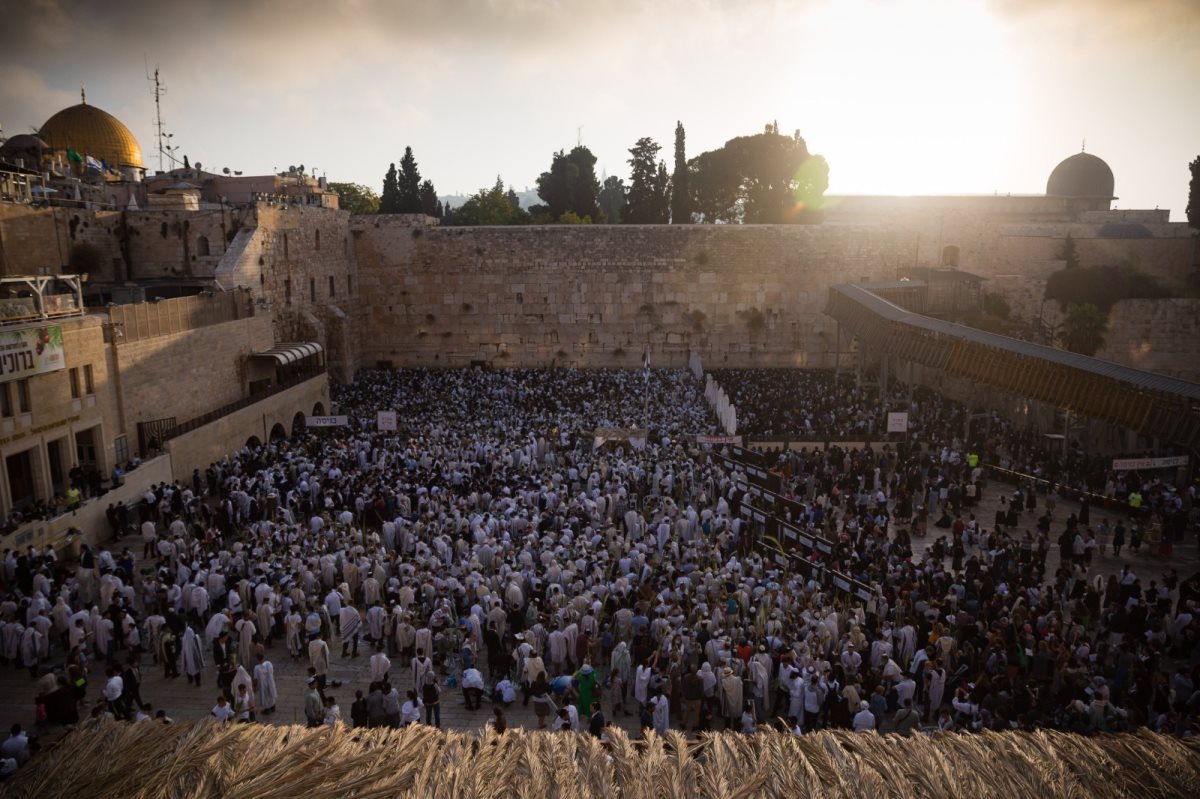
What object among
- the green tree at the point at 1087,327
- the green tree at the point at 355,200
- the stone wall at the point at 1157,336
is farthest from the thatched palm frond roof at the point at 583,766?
the green tree at the point at 355,200

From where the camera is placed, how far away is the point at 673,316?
3136 cm

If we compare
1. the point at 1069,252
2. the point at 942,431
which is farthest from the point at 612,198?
the point at 942,431

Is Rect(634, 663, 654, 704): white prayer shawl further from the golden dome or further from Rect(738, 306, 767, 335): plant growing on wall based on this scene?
the golden dome

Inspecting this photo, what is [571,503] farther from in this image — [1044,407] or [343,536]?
[1044,407]

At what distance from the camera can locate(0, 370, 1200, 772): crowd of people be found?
8695 mm

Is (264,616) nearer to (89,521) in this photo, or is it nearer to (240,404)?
(89,521)

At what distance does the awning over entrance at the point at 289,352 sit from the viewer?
2180cm

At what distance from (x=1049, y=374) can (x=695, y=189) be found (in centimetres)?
3038

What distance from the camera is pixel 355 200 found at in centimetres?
4831

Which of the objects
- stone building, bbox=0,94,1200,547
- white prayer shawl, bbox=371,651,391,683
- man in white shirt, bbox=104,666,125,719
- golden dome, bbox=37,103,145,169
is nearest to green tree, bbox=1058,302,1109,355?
stone building, bbox=0,94,1200,547

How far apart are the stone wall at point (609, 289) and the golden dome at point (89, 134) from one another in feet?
35.6

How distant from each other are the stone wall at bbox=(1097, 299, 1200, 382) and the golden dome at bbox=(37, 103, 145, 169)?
3753 centimetres

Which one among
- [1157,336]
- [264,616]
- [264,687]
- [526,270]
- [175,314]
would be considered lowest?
[264,687]

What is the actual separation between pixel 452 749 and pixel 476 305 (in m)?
29.1
